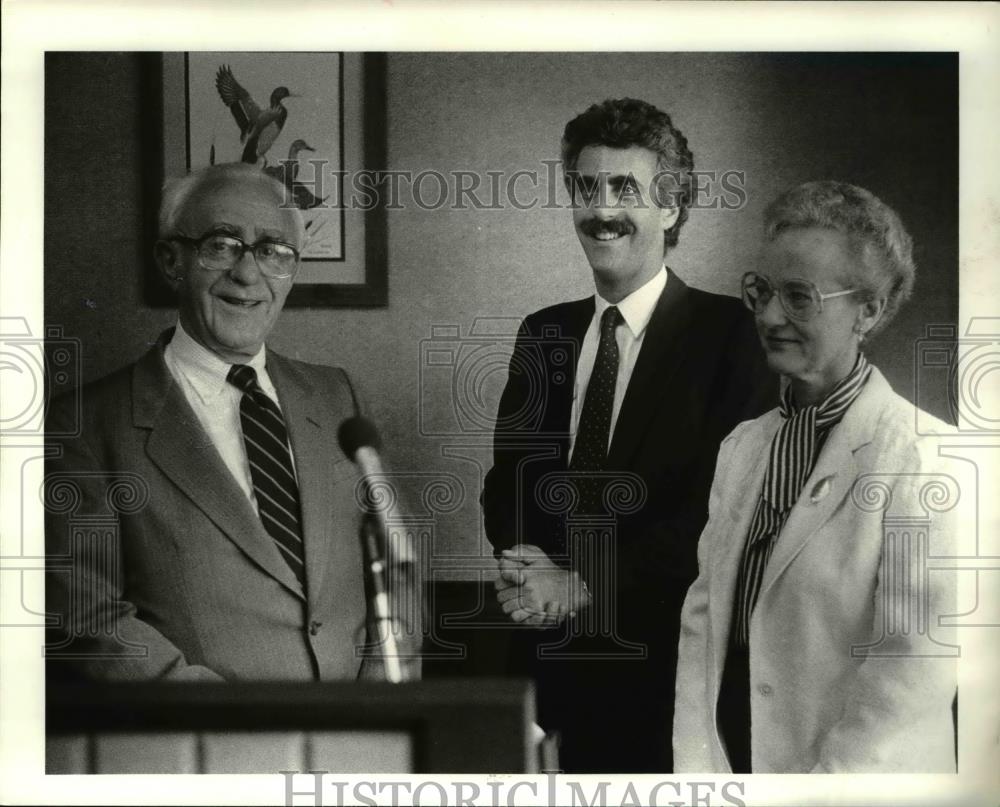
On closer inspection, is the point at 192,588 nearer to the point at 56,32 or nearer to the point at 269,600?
the point at 269,600

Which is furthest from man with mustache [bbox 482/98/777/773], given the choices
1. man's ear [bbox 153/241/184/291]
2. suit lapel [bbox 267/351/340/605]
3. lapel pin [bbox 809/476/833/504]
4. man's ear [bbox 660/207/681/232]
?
man's ear [bbox 153/241/184/291]

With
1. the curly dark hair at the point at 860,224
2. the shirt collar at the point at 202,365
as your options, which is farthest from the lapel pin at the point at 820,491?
the shirt collar at the point at 202,365

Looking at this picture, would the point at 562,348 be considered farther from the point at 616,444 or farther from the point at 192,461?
the point at 192,461

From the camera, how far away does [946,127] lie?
200 centimetres

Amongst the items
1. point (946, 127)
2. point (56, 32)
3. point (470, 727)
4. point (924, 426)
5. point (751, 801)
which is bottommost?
point (751, 801)

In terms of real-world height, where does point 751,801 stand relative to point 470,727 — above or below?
below

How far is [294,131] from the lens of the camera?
1.99m

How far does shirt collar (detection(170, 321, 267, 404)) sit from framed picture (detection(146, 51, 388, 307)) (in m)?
0.08

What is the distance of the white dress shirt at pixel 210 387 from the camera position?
199 centimetres

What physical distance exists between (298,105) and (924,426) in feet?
3.89

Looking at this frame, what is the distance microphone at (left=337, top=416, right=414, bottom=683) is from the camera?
1.99m

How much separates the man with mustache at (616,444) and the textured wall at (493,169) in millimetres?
42

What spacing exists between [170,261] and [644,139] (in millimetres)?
820

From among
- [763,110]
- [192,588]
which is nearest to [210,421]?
[192,588]
